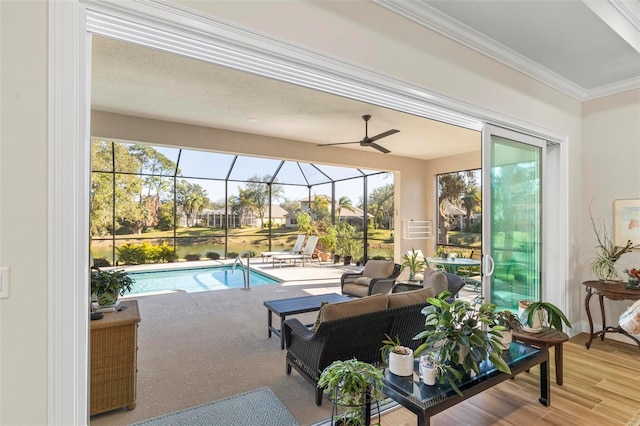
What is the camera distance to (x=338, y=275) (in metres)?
8.51

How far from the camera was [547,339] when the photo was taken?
263 cm

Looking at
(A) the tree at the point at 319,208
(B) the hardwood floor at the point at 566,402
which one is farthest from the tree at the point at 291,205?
(B) the hardwood floor at the point at 566,402

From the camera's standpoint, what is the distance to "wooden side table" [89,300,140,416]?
234cm

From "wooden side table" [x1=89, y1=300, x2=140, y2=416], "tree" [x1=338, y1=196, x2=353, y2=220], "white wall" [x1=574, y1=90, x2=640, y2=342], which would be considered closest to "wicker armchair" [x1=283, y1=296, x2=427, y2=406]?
"wooden side table" [x1=89, y1=300, x2=140, y2=416]

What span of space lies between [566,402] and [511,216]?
1.63 meters

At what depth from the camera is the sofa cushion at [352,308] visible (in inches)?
98.6

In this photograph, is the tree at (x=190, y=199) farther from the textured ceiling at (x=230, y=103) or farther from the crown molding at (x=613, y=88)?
the crown molding at (x=613, y=88)

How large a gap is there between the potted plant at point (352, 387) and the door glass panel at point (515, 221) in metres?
2.00

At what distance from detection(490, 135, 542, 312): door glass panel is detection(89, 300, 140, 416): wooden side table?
10.4ft

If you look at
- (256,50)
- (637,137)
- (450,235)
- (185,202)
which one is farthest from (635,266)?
(185,202)

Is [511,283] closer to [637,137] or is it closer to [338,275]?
[637,137]

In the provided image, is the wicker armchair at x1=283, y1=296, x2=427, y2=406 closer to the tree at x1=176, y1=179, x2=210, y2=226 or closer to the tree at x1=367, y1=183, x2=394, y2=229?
the tree at x1=367, y1=183, x2=394, y2=229

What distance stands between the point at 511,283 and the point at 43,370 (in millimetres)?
3697

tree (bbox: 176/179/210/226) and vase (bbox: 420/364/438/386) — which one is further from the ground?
tree (bbox: 176/179/210/226)
